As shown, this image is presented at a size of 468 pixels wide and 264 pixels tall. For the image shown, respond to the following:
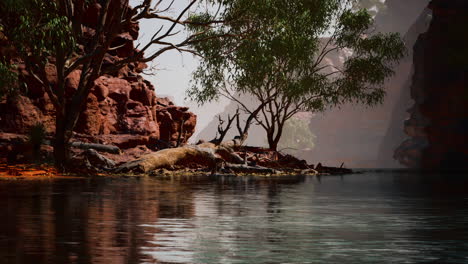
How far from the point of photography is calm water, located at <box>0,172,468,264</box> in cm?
634

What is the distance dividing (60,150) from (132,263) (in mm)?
23008

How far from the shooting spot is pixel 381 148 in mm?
135750

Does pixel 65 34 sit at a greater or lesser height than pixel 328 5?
lesser

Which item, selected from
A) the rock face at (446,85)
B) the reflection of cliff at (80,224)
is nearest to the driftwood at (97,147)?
the reflection of cliff at (80,224)

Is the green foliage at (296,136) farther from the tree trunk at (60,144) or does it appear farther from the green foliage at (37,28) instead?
the green foliage at (37,28)

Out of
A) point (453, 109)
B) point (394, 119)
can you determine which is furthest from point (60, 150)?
point (394, 119)

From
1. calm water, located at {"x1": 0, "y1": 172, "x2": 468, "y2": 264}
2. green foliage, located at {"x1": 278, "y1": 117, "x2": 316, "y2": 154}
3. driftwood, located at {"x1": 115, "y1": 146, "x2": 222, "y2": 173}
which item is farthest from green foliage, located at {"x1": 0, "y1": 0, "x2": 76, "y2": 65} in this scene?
green foliage, located at {"x1": 278, "y1": 117, "x2": 316, "y2": 154}

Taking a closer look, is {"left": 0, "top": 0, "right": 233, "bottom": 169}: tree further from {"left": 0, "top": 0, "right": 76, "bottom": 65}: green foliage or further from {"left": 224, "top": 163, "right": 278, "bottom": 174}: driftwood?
{"left": 224, "top": 163, "right": 278, "bottom": 174}: driftwood

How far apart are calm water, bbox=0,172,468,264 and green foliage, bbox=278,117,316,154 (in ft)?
521

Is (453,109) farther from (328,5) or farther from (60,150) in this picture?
(60,150)

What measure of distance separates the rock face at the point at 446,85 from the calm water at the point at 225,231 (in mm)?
55587

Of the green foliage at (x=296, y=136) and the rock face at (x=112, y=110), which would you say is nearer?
the rock face at (x=112, y=110)

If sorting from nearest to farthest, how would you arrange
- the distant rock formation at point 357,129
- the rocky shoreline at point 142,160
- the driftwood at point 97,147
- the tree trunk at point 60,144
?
the tree trunk at point 60,144
the rocky shoreline at point 142,160
the driftwood at point 97,147
the distant rock formation at point 357,129

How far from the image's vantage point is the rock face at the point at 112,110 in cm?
3347
